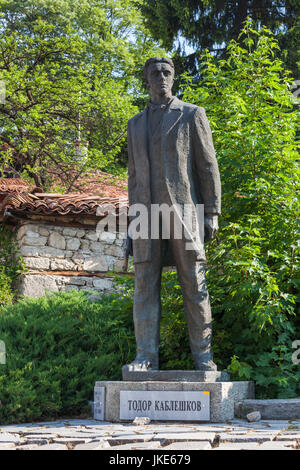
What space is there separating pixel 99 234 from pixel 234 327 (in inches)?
208

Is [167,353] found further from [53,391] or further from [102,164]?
[102,164]

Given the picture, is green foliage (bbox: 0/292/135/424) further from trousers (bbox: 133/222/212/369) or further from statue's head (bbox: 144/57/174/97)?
statue's head (bbox: 144/57/174/97)

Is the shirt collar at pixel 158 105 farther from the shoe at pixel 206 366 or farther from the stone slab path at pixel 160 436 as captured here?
the stone slab path at pixel 160 436

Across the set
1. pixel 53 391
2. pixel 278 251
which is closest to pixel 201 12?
pixel 278 251

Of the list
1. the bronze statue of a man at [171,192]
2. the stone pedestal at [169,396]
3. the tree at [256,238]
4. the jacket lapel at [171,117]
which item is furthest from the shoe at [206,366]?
the jacket lapel at [171,117]

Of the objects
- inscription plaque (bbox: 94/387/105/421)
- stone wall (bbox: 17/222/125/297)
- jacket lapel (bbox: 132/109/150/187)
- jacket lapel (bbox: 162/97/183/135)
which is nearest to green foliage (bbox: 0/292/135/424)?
inscription plaque (bbox: 94/387/105/421)

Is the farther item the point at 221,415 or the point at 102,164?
the point at 102,164

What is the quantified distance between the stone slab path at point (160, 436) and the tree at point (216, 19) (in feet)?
37.9

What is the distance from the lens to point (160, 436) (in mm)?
3504

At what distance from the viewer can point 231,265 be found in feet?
17.1

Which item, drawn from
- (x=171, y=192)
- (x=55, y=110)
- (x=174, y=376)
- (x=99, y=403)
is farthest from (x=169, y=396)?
(x=55, y=110)

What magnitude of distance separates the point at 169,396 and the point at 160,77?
2511mm

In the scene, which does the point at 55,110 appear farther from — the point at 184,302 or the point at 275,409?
the point at 275,409
